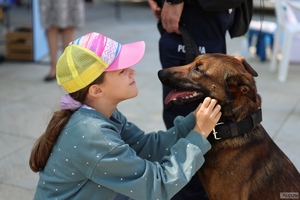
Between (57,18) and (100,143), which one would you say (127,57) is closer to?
(100,143)

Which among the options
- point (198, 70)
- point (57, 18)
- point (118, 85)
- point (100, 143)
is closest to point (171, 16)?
point (198, 70)

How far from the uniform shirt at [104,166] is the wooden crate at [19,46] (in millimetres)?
5621

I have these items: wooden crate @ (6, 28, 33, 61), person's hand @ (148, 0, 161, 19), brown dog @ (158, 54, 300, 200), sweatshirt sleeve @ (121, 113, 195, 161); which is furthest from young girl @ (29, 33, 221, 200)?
wooden crate @ (6, 28, 33, 61)

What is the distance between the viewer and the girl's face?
2.40m

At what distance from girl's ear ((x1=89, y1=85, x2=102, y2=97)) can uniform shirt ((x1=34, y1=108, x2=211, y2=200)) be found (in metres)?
0.09

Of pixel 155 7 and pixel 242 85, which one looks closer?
pixel 242 85

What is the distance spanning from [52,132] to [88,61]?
15.4 inches

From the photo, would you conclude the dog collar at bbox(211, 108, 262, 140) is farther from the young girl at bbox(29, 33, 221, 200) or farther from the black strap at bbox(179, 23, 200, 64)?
the black strap at bbox(179, 23, 200, 64)

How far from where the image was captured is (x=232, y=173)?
2.47 m

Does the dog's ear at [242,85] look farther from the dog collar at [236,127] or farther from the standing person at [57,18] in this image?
the standing person at [57,18]

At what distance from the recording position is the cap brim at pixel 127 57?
93.4 inches

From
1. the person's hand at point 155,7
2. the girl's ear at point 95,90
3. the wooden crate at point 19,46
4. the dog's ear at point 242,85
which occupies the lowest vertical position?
the wooden crate at point 19,46

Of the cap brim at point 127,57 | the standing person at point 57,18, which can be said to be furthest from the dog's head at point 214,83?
the standing person at point 57,18

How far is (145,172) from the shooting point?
7.47 feet
